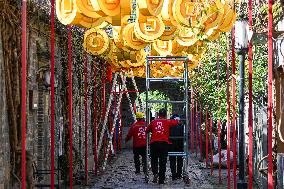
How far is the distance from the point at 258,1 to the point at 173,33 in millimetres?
1346

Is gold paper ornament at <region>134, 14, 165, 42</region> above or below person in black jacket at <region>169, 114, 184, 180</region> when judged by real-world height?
above

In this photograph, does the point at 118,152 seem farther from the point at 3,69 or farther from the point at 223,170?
the point at 3,69

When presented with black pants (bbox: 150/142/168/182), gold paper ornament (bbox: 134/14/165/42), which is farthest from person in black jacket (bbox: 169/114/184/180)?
gold paper ornament (bbox: 134/14/165/42)

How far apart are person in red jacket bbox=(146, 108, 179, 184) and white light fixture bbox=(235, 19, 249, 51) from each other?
408cm

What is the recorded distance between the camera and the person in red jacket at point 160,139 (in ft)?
47.9

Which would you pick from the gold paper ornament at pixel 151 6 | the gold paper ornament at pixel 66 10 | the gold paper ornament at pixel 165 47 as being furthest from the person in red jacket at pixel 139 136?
the gold paper ornament at pixel 151 6

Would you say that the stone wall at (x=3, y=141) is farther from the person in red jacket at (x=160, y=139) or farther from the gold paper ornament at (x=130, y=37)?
the person in red jacket at (x=160, y=139)

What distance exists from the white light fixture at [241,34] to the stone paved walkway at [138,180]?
188 inches

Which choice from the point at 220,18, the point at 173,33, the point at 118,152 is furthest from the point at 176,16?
the point at 118,152

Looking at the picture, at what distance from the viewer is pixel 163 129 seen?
1462cm

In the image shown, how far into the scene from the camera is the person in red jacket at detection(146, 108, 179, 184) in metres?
14.6

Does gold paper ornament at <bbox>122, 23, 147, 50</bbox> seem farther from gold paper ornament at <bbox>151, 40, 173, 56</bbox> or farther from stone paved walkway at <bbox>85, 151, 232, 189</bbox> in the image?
stone paved walkway at <bbox>85, 151, 232, 189</bbox>

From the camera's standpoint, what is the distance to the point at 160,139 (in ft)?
48.1

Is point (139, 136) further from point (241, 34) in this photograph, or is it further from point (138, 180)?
point (241, 34)
